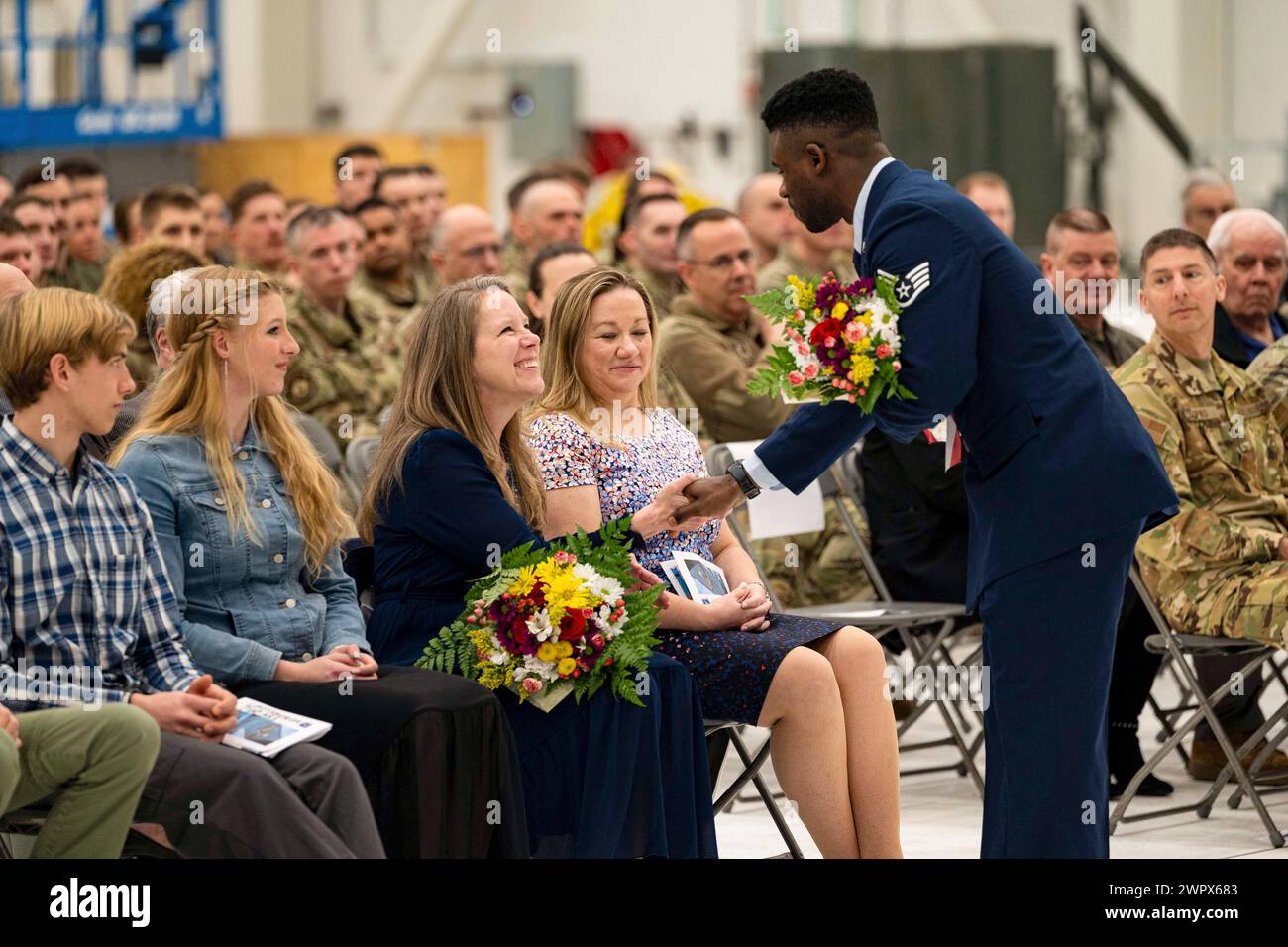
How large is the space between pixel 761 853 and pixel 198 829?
1972mm

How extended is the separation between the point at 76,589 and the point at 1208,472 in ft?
10.6

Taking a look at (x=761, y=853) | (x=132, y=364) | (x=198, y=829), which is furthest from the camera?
(x=132, y=364)

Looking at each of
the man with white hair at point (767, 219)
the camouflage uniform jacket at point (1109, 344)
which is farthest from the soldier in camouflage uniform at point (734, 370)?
the man with white hair at point (767, 219)

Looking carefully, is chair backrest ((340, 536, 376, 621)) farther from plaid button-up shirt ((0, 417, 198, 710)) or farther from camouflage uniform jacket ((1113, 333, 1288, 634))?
camouflage uniform jacket ((1113, 333, 1288, 634))

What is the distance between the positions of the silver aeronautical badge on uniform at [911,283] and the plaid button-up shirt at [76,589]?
150 centimetres

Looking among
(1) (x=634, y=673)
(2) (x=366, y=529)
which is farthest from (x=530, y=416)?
(1) (x=634, y=673)

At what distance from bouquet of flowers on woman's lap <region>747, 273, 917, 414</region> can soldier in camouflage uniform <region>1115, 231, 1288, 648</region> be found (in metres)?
1.81

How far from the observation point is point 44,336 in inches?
143

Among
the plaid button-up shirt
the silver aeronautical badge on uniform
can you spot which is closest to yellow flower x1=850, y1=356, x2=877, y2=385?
the silver aeronautical badge on uniform

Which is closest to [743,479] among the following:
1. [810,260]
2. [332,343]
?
[332,343]

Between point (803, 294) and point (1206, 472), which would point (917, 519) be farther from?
point (803, 294)

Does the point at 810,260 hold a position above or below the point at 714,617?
above
